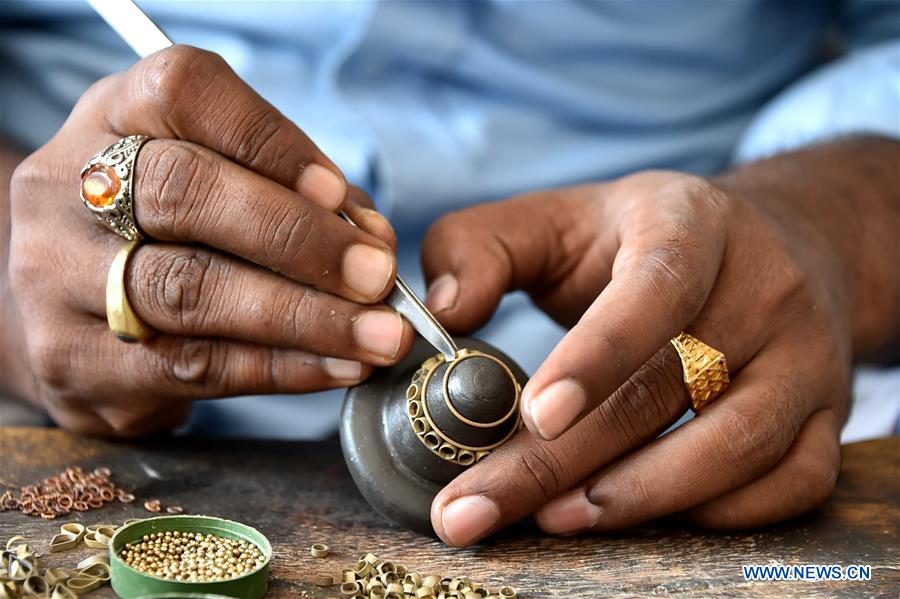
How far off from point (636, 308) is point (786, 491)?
35 cm

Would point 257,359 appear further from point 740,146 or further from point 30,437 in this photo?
point 740,146

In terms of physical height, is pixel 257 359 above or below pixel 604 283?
below

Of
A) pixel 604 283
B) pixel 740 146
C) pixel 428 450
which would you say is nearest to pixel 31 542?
pixel 428 450

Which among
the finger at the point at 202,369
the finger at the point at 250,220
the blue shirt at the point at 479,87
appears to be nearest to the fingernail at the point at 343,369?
the finger at the point at 202,369

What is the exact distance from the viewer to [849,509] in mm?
1288

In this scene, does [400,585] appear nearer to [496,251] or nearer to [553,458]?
[553,458]

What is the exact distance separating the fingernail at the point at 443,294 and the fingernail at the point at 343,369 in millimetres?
149

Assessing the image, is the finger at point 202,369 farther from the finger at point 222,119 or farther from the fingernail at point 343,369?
the finger at point 222,119

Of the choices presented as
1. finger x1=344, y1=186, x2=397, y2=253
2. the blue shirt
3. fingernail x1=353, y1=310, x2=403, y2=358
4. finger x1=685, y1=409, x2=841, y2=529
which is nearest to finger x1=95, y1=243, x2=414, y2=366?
fingernail x1=353, y1=310, x2=403, y2=358

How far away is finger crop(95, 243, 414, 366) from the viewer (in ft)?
3.80

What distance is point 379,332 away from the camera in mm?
1162

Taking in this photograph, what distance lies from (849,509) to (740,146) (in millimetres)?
1145

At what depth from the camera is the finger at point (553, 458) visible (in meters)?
1.08

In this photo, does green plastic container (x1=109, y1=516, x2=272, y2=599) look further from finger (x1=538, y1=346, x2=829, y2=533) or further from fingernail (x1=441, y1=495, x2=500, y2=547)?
finger (x1=538, y1=346, x2=829, y2=533)
